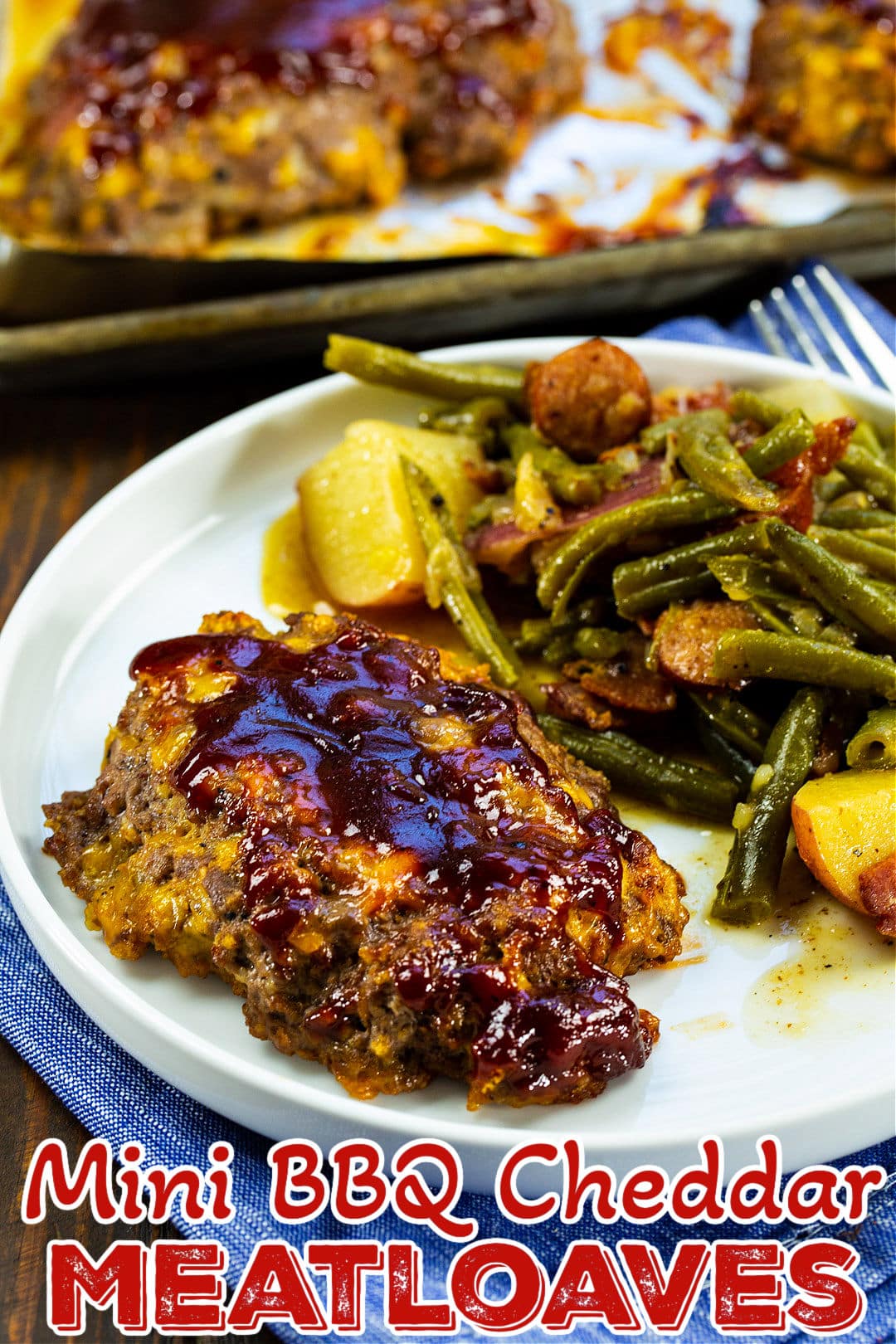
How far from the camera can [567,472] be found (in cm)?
414

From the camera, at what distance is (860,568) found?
12.1 feet

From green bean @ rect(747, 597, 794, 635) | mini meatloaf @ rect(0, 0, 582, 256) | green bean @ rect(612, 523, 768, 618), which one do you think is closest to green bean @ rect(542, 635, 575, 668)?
green bean @ rect(612, 523, 768, 618)

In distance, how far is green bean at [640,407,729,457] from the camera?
4.13m

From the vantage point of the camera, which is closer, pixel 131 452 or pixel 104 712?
pixel 104 712

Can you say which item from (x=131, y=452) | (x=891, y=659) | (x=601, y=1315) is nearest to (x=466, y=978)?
(x=601, y=1315)

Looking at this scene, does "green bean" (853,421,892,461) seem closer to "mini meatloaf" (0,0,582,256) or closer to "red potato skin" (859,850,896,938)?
"red potato skin" (859,850,896,938)

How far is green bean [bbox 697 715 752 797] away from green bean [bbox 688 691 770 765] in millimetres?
13

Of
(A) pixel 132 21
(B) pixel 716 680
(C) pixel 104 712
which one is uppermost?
(A) pixel 132 21

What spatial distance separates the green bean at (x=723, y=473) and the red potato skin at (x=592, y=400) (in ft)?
1.23

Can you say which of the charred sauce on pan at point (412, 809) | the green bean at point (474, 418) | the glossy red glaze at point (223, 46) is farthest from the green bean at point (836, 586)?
the glossy red glaze at point (223, 46)

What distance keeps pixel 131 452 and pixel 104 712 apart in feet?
7.01

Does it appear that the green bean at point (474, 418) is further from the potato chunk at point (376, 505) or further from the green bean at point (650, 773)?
the green bean at point (650, 773)

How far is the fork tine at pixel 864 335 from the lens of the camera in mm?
5133

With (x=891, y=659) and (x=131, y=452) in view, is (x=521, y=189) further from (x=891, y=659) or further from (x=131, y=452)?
(x=891, y=659)
